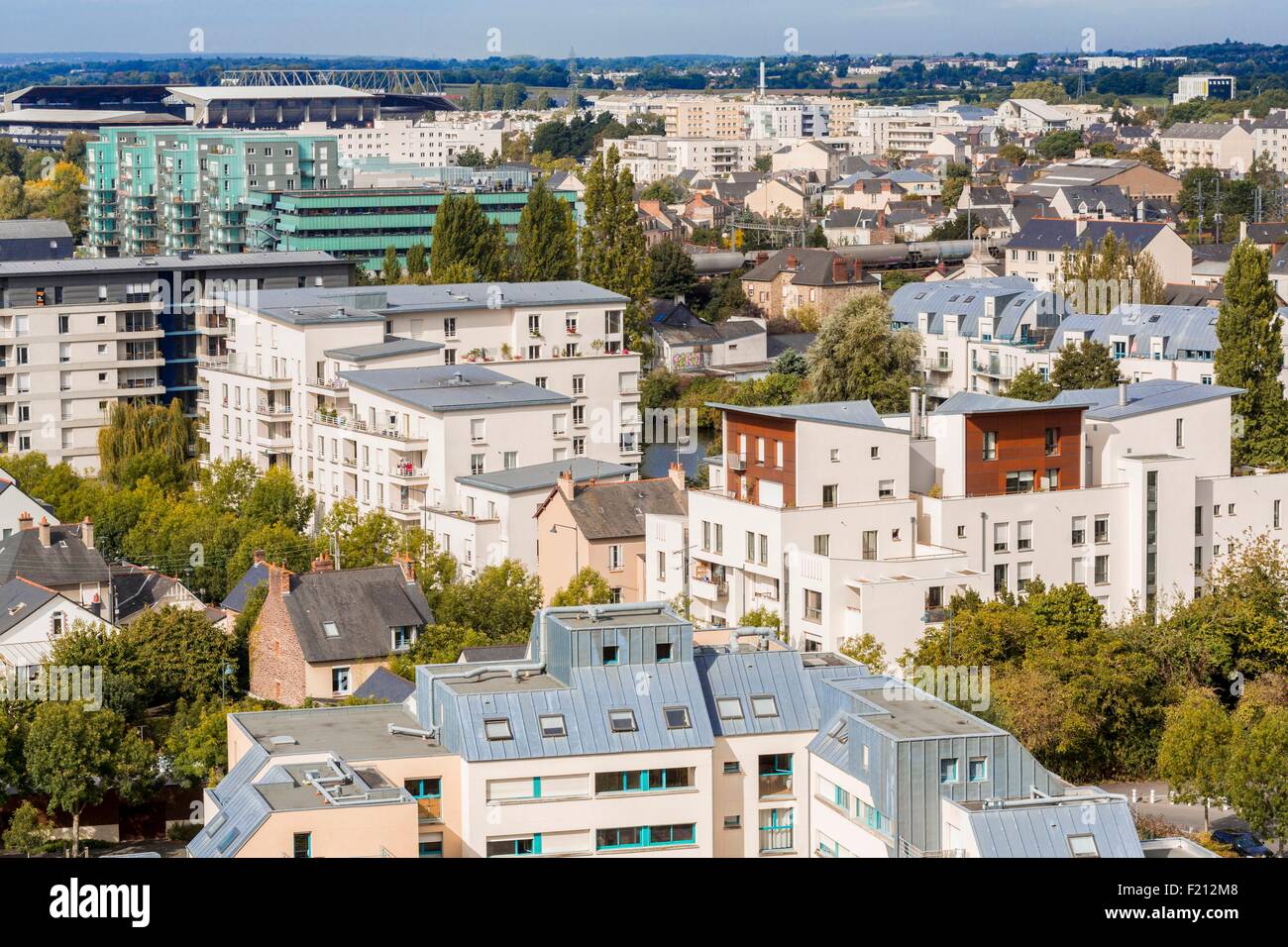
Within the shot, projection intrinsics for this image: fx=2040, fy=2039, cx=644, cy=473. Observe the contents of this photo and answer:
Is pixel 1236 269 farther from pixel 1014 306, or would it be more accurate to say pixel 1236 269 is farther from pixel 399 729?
pixel 399 729

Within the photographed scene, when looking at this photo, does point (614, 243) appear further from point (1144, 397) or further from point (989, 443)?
point (989, 443)

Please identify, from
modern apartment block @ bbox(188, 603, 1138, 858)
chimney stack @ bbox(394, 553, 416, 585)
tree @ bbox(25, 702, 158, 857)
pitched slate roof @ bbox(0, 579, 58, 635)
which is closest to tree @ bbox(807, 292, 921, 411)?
chimney stack @ bbox(394, 553, 416, 585)

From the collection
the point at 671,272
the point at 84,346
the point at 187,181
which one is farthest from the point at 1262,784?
the point at 187,181

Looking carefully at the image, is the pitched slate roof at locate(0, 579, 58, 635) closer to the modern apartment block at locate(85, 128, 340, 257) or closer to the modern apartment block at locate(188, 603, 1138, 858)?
the modern apartment block at locate(188, 603, 1138, 858)

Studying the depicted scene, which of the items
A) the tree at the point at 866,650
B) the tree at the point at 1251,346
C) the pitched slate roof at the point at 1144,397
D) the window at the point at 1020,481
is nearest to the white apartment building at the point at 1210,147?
the tree at the point at 1251,346

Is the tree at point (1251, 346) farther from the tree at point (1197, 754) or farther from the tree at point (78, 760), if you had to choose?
the tree at point (78, 760)
